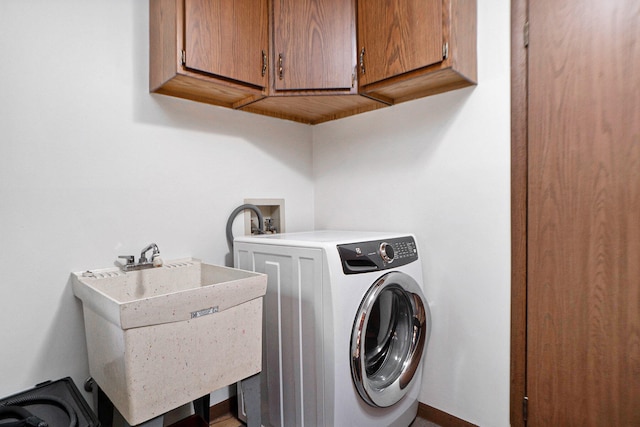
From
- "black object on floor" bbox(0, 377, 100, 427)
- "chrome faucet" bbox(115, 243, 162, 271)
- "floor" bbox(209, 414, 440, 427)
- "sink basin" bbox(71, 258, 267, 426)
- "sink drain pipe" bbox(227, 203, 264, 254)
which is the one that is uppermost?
"sink drain pipe" bbox(227, 203, 264, 254)

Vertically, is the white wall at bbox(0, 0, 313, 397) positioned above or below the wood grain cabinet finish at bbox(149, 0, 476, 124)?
below

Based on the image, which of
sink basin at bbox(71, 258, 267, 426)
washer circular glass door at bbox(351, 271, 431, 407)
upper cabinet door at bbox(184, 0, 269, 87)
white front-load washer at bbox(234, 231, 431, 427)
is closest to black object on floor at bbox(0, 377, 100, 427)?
sink basin at bbox(71, 258, 267, 426)

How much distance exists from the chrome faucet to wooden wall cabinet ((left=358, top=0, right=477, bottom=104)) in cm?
126

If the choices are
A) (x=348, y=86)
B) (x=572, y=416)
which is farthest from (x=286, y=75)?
(x=572, y=416)

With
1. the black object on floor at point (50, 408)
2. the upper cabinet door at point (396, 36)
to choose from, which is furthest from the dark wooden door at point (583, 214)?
the black object on floor at point (50, 408)

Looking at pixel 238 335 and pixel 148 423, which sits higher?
pixel 238 335

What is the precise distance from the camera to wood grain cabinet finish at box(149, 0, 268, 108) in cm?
152

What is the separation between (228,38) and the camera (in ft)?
5.39

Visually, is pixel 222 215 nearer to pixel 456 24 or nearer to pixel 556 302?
pixel 456 24

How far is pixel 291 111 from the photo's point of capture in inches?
86.3

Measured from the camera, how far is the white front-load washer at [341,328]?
1.42 m

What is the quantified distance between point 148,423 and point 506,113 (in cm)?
179

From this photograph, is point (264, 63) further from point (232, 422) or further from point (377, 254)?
point (232, 422)

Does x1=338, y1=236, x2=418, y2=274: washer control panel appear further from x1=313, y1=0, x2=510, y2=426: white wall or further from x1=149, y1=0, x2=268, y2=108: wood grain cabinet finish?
x1=149, y1=0, x2=268, y2=108: wood grain cabinet finish
